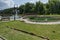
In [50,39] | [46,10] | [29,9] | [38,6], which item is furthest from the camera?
[29,9]

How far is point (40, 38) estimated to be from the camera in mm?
12555

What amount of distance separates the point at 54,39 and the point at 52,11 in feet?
129

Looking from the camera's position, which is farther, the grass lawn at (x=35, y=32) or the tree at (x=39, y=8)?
the tree at (x=39, y=8)

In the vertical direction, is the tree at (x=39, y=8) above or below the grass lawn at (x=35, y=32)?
below

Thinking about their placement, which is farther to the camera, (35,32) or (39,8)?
(39,8)

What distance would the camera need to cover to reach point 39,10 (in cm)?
5397

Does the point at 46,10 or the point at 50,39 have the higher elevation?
the point at 50,39

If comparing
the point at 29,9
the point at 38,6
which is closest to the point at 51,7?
the point at 38,6

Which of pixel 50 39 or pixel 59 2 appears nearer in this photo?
pixel 50 39

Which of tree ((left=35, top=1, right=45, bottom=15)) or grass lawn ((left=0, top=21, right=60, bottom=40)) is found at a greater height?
grass lawn ((left=0, top=21, right=60, bottom=40))

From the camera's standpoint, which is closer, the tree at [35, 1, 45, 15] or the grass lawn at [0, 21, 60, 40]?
the grass lawn at [0, 21, 60, 40]

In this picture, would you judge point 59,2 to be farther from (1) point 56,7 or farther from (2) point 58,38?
(2) point 58,38

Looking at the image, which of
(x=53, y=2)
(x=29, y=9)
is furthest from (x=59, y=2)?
(x=29, y=9)

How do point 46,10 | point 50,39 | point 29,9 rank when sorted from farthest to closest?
point 29,9 < point 46,10 < point 50,39
